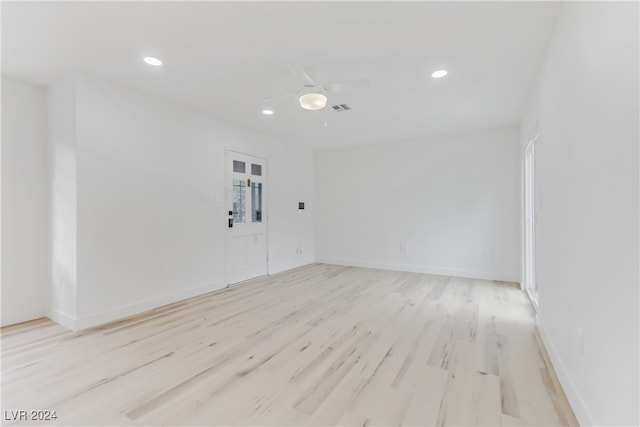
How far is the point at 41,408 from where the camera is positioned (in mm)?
1796

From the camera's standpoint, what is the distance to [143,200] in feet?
11.5

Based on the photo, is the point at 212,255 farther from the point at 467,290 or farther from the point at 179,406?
the point at 467,290

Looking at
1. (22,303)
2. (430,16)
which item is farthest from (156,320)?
(430,16)

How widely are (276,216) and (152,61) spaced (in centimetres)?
331

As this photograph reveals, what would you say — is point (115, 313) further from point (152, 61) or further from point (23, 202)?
point (152, 61)

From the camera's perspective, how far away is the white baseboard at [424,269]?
16.4 feet

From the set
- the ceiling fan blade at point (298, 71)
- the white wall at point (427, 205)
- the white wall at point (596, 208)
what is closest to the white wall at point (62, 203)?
the ceiling fan blade at point (298, 71)

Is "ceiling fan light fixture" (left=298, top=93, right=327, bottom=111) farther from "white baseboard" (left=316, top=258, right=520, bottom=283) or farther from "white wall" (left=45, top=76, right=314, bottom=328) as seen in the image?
"white baseboard" (left=316, top=258, right=520, bottom=283)

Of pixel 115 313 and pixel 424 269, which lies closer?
pixel 115 313

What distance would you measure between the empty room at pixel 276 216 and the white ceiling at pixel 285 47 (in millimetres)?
22

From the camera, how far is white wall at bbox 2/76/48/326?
3074 mm

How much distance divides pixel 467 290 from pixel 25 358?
5.08 metres

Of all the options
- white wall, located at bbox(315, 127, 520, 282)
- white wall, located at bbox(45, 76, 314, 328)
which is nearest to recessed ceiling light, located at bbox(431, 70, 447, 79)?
white wall, located at bbox(315, 127, 520, 282)

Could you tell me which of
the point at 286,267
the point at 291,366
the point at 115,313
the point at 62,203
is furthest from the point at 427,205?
the point at 62,203
